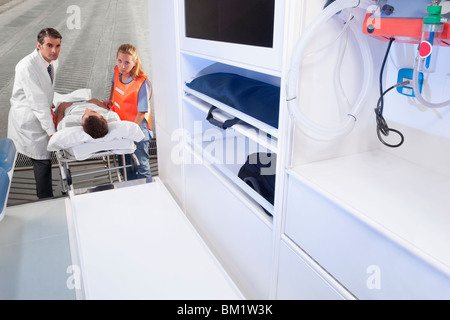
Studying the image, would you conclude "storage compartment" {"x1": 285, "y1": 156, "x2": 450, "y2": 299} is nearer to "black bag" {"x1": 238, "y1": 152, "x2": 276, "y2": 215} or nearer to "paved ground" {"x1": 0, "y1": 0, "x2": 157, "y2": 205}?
"black bag" {"x1": 238, "y1": 152, "x2": 276, "y2": 215}

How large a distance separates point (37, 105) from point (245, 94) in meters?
1.96

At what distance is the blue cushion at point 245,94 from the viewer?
136 centimetres

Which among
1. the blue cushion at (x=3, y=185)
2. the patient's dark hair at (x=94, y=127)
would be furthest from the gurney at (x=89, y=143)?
the blue cushion at (x=3, y=185)

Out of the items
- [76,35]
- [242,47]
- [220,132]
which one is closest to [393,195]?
[242,47]

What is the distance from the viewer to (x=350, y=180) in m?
1.12

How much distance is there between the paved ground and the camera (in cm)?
351

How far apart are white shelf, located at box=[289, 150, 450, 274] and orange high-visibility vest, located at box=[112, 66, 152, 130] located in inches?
81.2

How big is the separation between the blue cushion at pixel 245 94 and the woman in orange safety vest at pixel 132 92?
1.19 metres

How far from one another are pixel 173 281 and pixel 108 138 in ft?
4.41

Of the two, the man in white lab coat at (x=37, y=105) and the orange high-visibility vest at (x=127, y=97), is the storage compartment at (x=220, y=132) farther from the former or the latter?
the man in white lab coat at (x=37, y=105)

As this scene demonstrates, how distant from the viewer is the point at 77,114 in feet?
9.41

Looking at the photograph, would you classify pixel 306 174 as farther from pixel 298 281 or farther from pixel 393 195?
pixel 298 281
